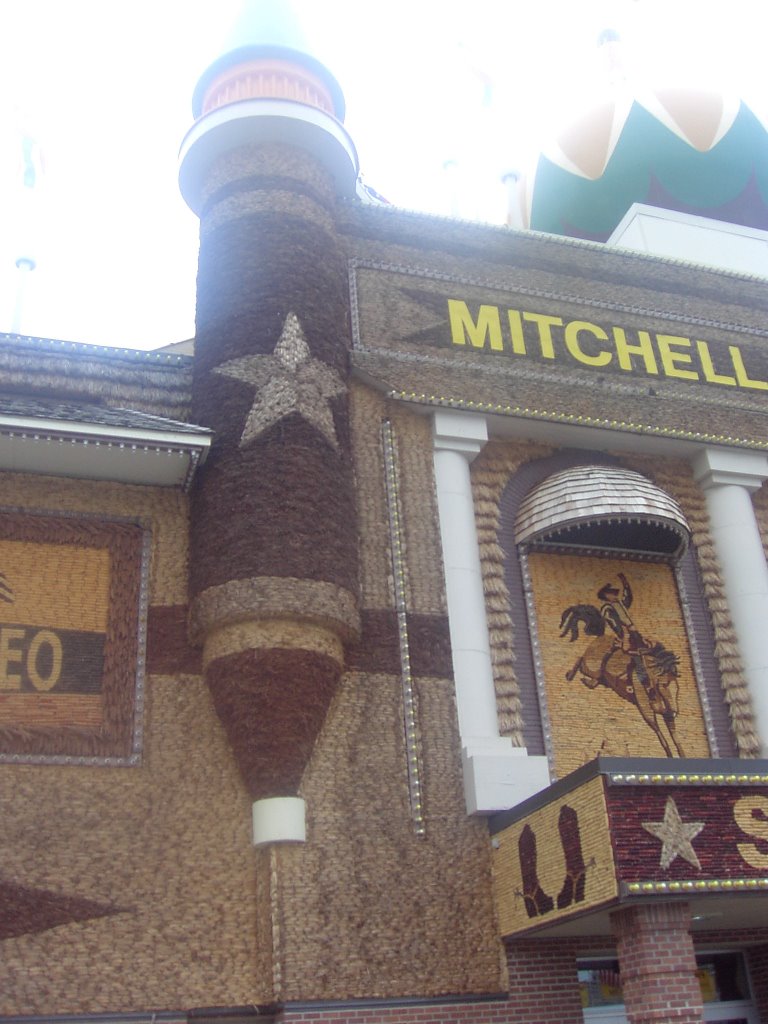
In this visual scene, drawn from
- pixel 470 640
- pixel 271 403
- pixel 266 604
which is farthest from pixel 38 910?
pixel 271 403

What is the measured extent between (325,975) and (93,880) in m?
2.65

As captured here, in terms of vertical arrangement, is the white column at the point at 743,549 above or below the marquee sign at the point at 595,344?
below

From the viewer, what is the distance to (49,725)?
12.3 m

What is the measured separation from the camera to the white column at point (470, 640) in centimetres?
1295

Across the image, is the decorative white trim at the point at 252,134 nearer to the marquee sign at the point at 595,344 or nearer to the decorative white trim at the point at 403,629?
the marquee sign at the point at 595,344

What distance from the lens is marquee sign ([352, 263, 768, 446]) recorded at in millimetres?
15867

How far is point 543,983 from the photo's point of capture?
12336 millimetres

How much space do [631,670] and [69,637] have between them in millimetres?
7371

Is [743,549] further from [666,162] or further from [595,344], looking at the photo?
[666,162]

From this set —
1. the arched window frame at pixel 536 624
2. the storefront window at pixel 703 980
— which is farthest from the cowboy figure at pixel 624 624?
the storefront window at pixel 703 980

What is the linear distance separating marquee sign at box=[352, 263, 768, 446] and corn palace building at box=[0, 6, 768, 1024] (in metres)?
0.06

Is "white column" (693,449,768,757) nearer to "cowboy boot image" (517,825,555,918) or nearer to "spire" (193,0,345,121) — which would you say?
"cowboy boot image" (517,825,555,918)

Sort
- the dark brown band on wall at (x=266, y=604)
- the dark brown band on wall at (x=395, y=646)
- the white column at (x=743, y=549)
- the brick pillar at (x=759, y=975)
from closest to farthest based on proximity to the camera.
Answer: the dark brown band on wall at (x=266, y=604) → the dark brown band on wall at (x=395, y=646) → the brick pillar at (x=759, y=975) → the white column at (x=743, y=549)

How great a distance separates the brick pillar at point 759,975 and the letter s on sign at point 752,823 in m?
4.06
